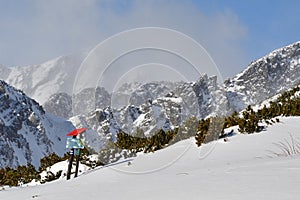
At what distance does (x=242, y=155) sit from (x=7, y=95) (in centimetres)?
15564

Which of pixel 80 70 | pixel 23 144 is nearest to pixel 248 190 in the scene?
pixel 80 70

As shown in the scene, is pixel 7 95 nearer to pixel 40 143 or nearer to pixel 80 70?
pixel 40 143

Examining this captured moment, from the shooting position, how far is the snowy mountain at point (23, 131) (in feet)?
450

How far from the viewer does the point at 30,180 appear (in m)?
17.1

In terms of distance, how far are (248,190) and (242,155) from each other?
275 inches

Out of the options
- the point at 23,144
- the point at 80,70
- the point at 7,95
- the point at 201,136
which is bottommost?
the point at 201,136

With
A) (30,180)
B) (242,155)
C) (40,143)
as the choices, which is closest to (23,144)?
(40,143)

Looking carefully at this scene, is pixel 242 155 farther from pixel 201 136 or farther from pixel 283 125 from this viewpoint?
pixel 283 125

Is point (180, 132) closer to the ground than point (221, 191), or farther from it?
farther from it

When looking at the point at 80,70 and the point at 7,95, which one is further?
the point at 7,95

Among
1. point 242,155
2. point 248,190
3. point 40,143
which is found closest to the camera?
point 248,190

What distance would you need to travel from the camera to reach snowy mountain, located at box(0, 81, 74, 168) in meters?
137

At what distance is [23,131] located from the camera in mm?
155000

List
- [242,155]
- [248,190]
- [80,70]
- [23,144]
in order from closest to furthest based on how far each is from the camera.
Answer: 1. [248,190]
2. [242,155]
3. [80,70]
4. [23,144]
